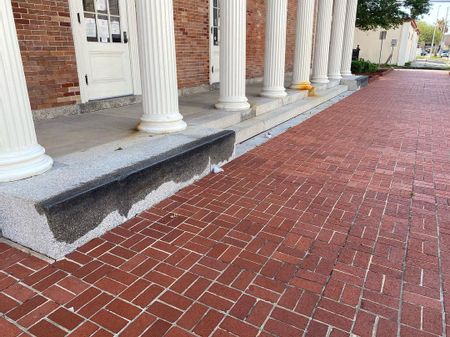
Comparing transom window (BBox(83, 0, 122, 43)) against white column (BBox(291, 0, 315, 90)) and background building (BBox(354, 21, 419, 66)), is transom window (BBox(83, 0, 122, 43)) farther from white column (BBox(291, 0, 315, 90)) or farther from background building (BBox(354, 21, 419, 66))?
background building (BBox(354, 21, 419, 66))

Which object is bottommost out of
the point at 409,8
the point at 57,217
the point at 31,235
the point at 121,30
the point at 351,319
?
the point at 351,319

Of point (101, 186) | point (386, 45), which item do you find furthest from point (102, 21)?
point (386, 45)

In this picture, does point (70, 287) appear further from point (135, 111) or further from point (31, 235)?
point (135, 111)

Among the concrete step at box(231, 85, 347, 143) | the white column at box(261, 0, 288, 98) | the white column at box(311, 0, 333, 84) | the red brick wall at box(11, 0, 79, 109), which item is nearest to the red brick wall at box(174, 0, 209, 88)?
the white column at box(261, 0, 288, 98)

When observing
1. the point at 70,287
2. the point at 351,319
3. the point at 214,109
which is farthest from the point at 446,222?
the point at 214,109

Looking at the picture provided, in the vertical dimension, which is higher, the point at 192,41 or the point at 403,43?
the point at 403,43

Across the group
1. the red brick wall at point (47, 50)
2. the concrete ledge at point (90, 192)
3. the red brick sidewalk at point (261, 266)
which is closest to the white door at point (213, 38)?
the red brick wall at point (47, 50)

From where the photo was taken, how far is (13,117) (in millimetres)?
2793

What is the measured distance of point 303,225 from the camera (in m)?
3.12

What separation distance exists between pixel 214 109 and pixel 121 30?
218 centimetres

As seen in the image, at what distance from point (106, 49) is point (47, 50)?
1083mm

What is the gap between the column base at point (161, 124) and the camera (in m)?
4.39

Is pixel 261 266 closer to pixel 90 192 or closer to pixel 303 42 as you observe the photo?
pixel 90 192

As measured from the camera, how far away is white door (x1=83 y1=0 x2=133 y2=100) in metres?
5.80
